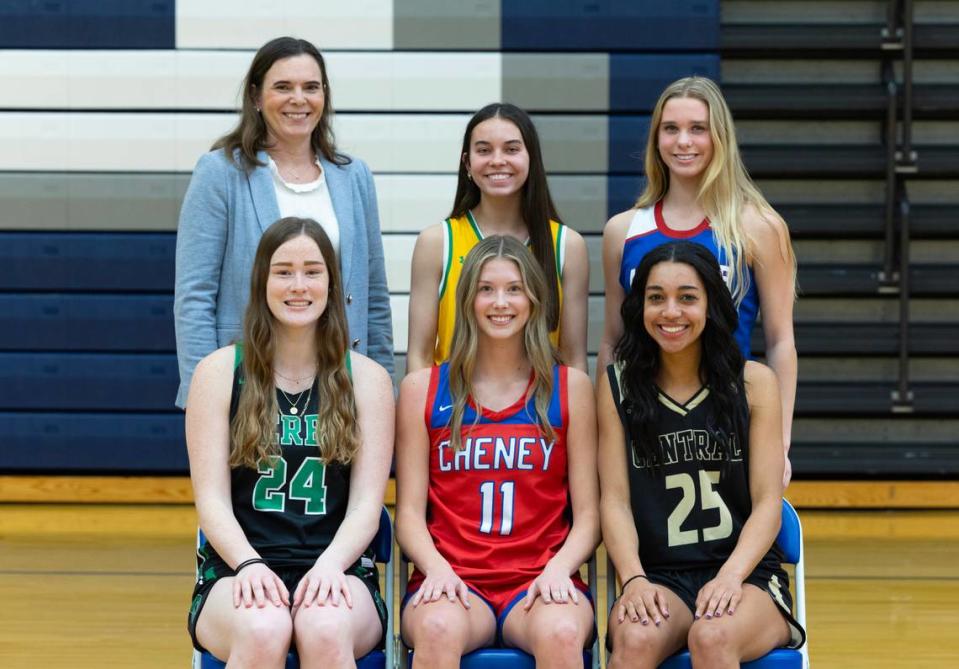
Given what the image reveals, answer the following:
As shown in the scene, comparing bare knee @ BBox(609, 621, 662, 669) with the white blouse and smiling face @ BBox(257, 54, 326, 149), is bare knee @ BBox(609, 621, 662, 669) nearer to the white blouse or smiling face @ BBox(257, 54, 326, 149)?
the white blouse

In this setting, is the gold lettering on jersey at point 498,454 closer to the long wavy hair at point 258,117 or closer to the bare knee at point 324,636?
the bare knee at point 324,636

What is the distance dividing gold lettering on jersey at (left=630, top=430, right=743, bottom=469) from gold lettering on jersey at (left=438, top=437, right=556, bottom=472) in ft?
0.72

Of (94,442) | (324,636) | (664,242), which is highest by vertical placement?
(664,242)

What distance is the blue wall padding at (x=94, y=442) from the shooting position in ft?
17.5

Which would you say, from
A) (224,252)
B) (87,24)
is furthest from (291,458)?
(87,24)

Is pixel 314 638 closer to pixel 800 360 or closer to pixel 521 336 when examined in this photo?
pixel 521 336

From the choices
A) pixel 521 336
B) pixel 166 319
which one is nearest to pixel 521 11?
pixel 166 319

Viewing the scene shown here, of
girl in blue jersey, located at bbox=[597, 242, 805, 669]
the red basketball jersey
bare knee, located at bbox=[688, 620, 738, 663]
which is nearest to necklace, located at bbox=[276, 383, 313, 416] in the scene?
the red basketball jersey

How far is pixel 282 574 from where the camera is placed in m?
2.64

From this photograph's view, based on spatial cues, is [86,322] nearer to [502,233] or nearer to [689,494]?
[502,233]

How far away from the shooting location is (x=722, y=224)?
2936mm

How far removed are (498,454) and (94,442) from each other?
9.97 feet

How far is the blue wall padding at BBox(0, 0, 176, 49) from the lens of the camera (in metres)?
5.26

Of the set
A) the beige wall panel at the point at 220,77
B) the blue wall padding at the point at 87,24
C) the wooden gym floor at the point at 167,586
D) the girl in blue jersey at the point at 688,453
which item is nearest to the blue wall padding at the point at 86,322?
the wooden gym floor at the point at 167,586
